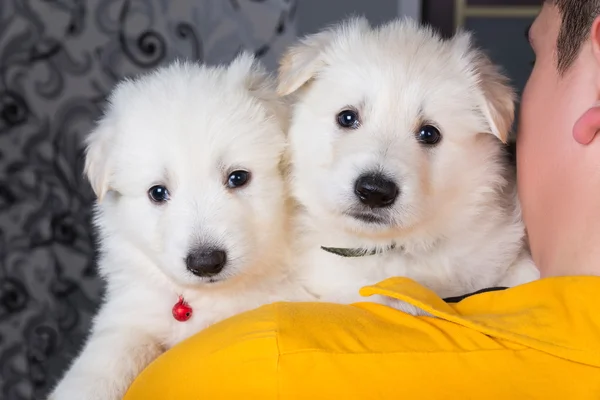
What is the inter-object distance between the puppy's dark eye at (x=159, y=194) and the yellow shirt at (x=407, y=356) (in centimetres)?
77

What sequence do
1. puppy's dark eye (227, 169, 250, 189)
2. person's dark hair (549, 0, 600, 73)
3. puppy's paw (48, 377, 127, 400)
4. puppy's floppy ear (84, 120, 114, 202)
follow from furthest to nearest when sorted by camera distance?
puppy's floppy ear (84, 120, 114, 202) → puppy's dark eye (227, 169, 250, 189) → puppy's paw (48, 377, 127, 400) → person's dark hair (549, 0, 600, 73)

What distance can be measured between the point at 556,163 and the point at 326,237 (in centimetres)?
78

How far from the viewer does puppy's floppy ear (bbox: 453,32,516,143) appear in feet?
6.79

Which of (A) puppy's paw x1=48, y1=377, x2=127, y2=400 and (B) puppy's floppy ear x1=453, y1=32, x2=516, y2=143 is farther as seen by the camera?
(B) puppy's floppy ear x1=453, y1=32, x2=516, y2=143

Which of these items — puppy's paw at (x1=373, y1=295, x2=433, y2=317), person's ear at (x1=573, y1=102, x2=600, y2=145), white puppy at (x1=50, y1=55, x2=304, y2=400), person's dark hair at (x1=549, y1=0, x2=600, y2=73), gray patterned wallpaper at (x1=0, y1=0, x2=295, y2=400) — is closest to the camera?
person's ear at (x1=573, y1=102, x2=600, y2=145)

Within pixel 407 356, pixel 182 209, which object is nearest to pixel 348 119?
pixel 182 209

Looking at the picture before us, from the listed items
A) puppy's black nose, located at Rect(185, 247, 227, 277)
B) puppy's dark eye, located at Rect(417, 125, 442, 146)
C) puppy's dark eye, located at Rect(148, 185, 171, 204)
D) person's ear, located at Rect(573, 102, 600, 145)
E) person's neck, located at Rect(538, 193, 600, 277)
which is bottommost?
puppy's black nose, located at Rect(185, 247, 227, 277)

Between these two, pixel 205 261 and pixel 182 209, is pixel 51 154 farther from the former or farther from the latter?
pixel 205 261

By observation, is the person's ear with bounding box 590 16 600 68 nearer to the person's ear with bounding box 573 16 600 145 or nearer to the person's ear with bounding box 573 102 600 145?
the person's ear with bounding box 573 16 600 145

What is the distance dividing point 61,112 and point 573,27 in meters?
3.33

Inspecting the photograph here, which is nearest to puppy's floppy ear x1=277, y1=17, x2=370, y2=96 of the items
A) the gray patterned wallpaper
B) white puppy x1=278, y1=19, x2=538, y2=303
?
white puppy x1=278, y1=19, x2=538, y2=303

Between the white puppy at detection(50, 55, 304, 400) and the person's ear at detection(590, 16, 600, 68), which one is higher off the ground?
the person's ear at detection(590, 16, 600, 68)

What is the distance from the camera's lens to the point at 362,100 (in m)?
2.11

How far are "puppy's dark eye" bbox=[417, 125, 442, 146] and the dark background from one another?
2037 millimetres
